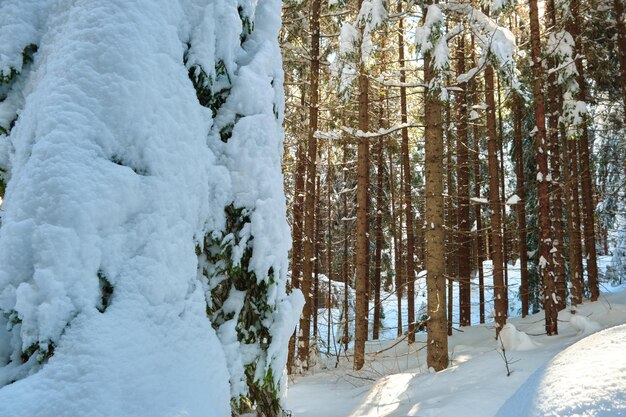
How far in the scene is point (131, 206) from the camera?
2.24 meters

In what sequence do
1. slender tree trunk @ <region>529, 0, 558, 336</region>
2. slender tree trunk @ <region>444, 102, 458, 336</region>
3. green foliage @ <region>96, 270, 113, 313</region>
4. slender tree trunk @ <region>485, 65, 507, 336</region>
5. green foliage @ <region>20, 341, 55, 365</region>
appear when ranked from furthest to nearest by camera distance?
1. slender tree trunk @ <region>485, 65, 507, 336</region>
2. slender tree trunk @ <region>444, 102, 458, 336</region>
3. slender tree trunk @ <region>529, 0, 558, 336</region>
4. green foliage @ <region>96, 270, 113, 313</region>
5. green foliage @ <region>20, 341, 55, 365</region>

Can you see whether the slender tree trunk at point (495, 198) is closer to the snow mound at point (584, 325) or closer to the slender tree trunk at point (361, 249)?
the snow mound at point (584, 325)

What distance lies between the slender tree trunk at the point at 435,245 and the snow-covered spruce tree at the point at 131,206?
419 centimetres

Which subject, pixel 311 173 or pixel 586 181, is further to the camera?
pixel 586 181

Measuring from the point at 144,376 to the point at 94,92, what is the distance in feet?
4.79

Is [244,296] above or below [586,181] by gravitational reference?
below

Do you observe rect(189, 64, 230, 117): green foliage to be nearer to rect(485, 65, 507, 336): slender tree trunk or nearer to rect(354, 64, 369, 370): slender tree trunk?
rect(354, 64, 369, 370): slender tree trunk

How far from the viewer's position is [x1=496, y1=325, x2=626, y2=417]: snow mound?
1.57 meters

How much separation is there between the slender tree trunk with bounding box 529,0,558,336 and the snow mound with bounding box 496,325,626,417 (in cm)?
751

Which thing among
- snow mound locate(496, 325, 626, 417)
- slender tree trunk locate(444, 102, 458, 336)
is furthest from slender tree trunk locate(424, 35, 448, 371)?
snow mound locate(496, 325, 626, 417)

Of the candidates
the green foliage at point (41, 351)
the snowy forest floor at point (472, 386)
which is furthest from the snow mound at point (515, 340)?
the green foliage at point (41, 351)

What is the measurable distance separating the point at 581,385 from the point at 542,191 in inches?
328

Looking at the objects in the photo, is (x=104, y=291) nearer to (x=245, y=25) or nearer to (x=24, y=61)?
(x=24, y=61)

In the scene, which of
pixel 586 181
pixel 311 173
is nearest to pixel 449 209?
pixel 586 181
